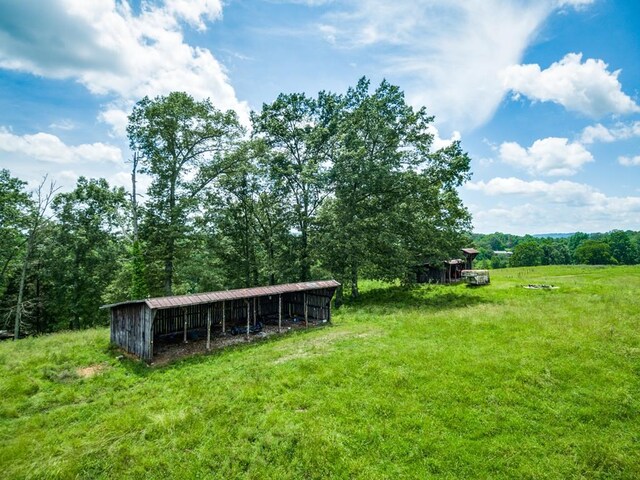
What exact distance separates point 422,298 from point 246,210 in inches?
713

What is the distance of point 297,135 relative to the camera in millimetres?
29219

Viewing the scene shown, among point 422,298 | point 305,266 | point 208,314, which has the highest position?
point 305,266

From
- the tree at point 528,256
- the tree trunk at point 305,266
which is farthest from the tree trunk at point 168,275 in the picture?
the tree at point 528,256

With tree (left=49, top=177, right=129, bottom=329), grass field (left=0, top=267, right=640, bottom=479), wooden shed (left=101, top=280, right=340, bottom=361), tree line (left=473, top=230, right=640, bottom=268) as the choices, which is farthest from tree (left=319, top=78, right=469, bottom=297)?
tree line (left=473, top=230, right=640, bottom=268)

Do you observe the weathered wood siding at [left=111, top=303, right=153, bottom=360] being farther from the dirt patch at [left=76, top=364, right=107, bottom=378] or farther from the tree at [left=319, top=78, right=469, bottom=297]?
the tree at [left=319, top=78, right=469, bottom=297]

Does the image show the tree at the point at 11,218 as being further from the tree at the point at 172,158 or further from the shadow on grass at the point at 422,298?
the shadow on grass at the point at 422,298

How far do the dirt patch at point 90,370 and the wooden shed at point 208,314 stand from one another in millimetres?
1492

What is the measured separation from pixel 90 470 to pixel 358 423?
6.41m

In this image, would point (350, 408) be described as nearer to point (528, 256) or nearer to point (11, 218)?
point (11, 218)

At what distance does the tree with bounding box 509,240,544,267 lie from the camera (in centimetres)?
8500

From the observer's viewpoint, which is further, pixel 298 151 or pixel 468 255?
pixel 468 255

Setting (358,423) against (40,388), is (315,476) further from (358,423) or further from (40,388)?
(40,388)

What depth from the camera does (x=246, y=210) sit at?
30.8 metres

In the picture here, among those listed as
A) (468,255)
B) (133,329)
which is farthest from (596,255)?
(133,329)
